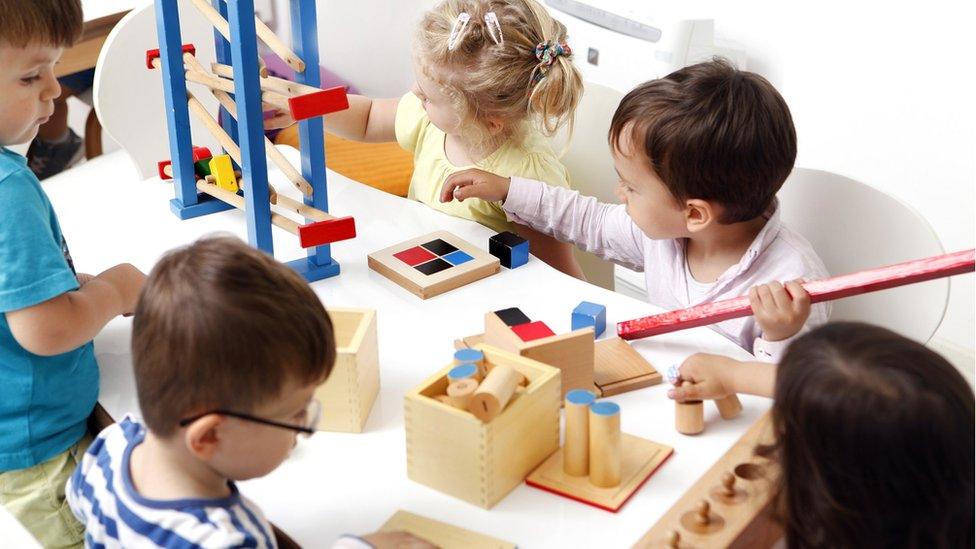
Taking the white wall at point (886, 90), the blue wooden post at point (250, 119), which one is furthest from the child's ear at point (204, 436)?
the white wall at point (886, 90)

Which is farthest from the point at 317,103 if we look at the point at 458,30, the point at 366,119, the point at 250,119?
the point at 366,119

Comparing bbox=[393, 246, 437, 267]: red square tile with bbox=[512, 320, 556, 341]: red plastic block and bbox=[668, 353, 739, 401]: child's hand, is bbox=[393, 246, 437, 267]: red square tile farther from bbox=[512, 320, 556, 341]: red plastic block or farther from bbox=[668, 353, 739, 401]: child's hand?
bbox=[668, 353, 739, 401]: child's hand

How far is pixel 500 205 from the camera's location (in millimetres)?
1658

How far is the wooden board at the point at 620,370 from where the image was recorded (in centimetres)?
113

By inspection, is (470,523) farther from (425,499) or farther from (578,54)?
(578,54)

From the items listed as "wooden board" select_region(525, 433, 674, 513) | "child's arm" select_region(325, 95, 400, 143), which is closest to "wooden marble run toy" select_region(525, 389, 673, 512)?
"wooden board" select_region(525, 433, 674, 513)

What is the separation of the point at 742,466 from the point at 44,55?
0.84 metres

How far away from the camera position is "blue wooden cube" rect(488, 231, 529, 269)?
4.61 feet

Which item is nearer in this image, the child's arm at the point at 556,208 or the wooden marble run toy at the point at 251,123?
the wooden marble run toy at the point at 251,123

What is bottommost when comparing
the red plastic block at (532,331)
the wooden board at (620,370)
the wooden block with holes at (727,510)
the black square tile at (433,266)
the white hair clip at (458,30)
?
the wooden block with holes at (727,510)

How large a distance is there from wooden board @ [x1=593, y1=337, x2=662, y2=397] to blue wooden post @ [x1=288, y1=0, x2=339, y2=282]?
43 cm

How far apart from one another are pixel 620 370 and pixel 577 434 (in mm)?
197

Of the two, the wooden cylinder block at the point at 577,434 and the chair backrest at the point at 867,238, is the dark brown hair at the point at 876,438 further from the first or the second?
the chair backrest at the point at 867,238

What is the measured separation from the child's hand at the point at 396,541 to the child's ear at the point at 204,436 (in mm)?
163
